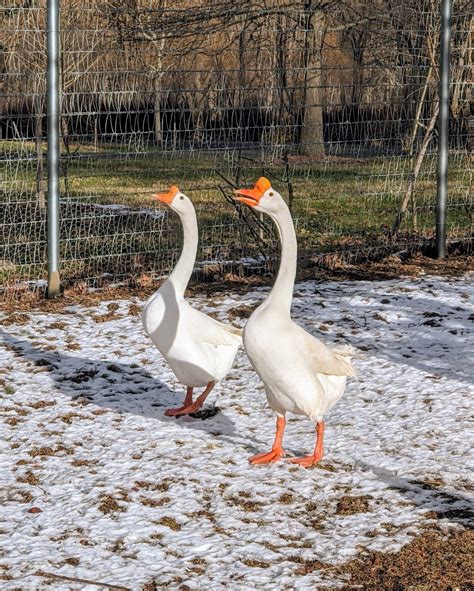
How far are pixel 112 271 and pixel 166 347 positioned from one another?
10.8 feet

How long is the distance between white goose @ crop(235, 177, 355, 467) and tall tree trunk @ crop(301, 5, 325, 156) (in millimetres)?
4071

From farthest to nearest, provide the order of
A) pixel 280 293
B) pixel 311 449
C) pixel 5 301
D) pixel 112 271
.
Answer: pixel 112 271 < pixel 5 301 < pixel 311 449 < pixel 280 293

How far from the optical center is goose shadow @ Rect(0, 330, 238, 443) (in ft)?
18.1

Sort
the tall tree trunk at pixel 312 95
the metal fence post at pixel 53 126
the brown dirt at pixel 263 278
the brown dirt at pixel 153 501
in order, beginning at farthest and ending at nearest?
the tall tree trunk at pixel 312 95 < the brown dirt at pixel 263 278 < the metal fence post at pixel 53 126 < the brown dirt at pixel 153 501

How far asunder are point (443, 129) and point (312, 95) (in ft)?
4.31

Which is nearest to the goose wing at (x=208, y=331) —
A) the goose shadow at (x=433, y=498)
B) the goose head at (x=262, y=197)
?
the goose head at (x=262, y=197)

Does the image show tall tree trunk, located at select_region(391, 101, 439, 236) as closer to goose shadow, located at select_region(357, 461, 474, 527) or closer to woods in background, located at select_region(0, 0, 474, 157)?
woods in background, located at select_region(0, 0, 474, 157)

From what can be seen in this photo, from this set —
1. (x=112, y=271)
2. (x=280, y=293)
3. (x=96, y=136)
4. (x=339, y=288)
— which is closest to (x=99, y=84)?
(x=96, y=136)

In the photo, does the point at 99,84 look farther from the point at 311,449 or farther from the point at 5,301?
the point at 311,449

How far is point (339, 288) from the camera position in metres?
8.21

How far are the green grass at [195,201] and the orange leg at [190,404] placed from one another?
8.04 ft

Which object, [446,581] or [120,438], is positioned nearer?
[446,581]

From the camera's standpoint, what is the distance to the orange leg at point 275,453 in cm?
486

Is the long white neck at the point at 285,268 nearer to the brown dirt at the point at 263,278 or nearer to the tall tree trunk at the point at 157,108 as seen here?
the brown dirt at the point at 263,278
